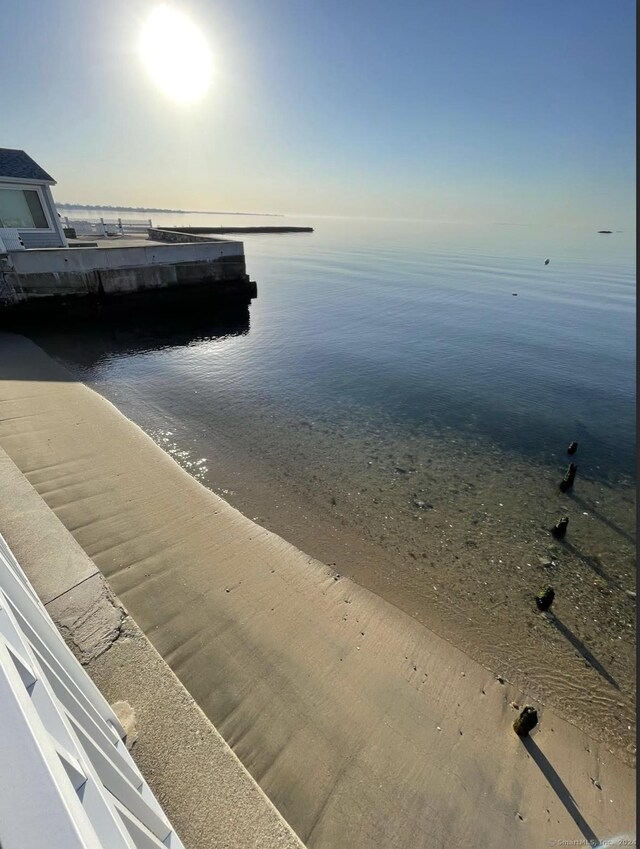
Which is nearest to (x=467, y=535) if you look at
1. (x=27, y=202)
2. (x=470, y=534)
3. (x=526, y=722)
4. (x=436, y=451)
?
(x=470, y=534)

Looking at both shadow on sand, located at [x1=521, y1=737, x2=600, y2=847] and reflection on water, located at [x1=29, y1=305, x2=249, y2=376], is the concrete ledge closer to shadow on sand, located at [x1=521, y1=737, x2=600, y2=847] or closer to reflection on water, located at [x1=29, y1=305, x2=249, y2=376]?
shadow on sand, located at [x1=521, y1=737, x2=600, y2=847]

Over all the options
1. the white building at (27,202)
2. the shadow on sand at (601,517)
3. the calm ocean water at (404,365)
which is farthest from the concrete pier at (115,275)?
the shadow on sand at (601,517)

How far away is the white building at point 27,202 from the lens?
65.6ft

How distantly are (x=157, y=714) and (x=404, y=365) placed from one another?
55.7 ft

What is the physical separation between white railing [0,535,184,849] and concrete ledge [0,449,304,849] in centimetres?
77

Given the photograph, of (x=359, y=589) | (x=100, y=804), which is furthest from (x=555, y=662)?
(x=100, y=804)

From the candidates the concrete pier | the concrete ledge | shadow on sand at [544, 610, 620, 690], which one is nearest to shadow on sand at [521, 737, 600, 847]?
shadow on sand at [544, 610, 620, 690]

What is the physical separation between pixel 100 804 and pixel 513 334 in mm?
27862

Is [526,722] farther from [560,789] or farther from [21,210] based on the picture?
[21,210]

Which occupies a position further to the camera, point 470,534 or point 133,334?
point 133,334

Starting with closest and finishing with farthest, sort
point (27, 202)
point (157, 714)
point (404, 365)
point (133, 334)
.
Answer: point (157, 714) < point (404, 365) < point (133, 334) < point (27, 202)

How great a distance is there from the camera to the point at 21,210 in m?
20.7

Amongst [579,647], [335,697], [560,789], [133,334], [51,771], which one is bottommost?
[579,647]

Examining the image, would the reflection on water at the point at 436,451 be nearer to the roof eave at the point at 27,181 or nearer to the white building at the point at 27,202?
the white building at the point at 27,202
